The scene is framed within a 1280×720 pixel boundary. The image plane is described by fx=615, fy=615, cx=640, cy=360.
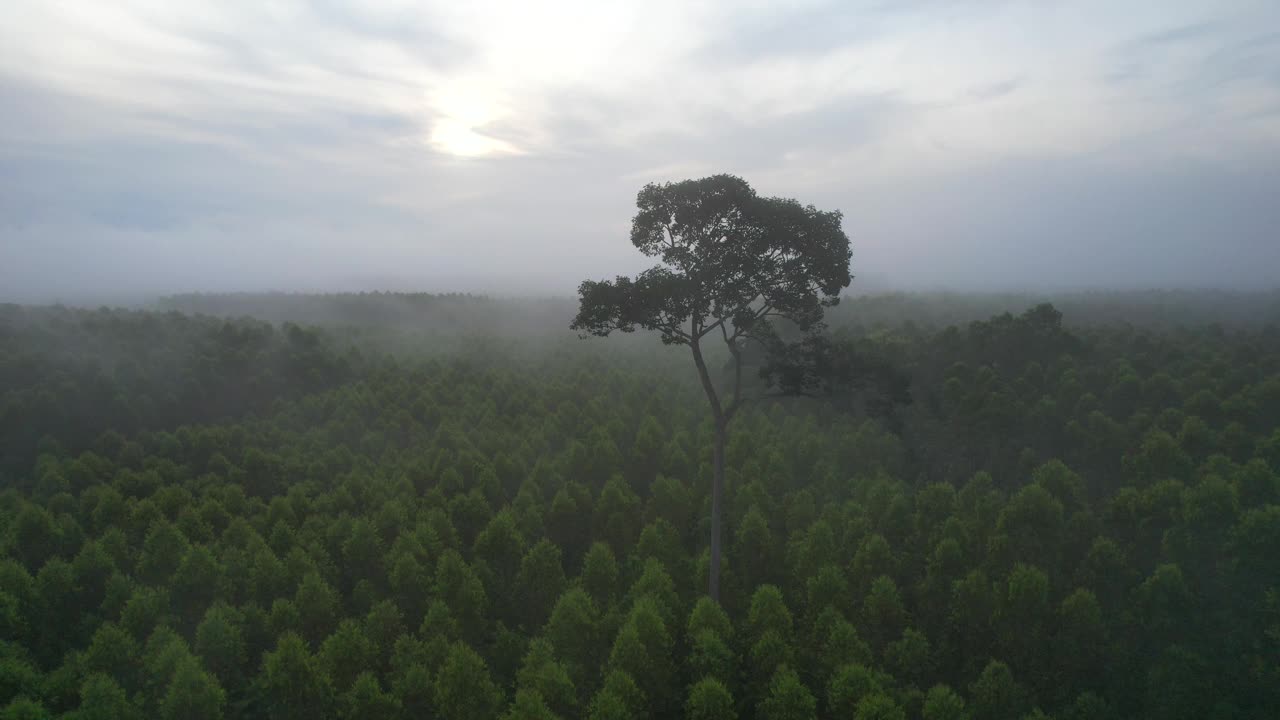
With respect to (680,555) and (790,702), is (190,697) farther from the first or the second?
(680,555)

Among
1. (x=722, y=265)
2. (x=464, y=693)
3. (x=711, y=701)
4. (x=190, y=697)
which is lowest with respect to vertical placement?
(x=711, y=701)

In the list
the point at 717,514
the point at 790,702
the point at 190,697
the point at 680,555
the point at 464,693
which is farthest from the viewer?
the point at 680,555

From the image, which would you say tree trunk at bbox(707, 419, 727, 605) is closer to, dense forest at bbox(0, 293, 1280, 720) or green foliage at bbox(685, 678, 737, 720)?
dense forest at bbox(0, 293, 1280, 720)

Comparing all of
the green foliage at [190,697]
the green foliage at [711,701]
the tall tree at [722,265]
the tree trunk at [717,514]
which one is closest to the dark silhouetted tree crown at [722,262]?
the tall tree at [722,265]

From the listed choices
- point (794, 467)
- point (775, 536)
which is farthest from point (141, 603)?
point (794, 467)

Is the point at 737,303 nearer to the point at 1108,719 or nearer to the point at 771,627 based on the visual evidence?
the point at 771,627

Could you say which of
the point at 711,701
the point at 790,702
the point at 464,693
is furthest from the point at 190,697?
the point at 790,702

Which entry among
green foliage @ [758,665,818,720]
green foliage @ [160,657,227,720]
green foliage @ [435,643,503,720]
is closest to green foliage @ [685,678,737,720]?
green foliage @ [758,665,818,720]
